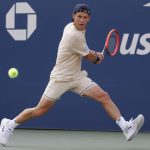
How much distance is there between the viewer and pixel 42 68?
661 centimetres

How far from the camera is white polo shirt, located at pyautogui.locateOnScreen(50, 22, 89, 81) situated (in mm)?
5336

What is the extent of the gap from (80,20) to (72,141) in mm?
1309

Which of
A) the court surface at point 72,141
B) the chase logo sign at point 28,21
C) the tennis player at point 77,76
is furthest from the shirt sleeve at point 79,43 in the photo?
the chase logo sign at point 28,21

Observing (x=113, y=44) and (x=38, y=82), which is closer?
(x=113, y=44)

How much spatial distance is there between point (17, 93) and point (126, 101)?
1178 millimetres

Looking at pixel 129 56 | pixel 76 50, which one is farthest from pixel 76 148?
pixel 129 56

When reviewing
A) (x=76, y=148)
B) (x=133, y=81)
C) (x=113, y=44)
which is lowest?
(x=76, y=148)

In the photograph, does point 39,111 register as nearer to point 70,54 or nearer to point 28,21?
point 70,54

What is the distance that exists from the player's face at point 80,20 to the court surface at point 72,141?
1.11 meters

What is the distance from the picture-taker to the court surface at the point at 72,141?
569 cm

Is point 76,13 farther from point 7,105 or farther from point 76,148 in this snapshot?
point 7,105

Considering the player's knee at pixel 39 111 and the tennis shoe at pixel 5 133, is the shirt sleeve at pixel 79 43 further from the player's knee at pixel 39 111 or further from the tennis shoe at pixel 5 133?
the tennis shoe at pixel 5 133

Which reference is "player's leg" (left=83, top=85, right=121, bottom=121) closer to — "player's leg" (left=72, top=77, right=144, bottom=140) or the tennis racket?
"player's leg" (left=72, top=77, right=144, bottom=140)

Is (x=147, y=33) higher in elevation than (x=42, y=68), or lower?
higher
